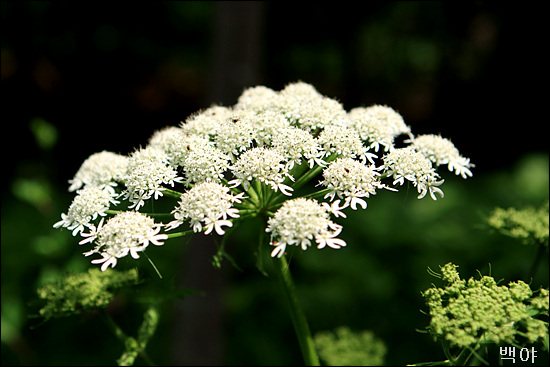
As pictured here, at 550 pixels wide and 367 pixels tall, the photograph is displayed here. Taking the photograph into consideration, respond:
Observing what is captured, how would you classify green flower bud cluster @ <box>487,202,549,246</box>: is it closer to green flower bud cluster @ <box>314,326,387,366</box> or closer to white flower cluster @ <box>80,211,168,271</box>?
green flower bud cluster @ <box>314,326,387,366</box>

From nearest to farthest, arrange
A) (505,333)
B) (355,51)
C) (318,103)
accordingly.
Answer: (505,333) → (318,103) → (355,51)

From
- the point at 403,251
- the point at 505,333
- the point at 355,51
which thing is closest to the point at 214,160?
the point at 505,333

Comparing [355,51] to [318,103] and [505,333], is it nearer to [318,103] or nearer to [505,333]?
[318,103]

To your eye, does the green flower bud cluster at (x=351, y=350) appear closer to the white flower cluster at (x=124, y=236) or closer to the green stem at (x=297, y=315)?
the green stem at (x=297, y=315)

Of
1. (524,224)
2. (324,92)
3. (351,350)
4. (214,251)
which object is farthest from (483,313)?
(324,92)

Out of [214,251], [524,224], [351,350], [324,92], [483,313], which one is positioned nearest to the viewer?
[483,313]

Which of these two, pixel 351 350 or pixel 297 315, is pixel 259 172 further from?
pixel 351 350

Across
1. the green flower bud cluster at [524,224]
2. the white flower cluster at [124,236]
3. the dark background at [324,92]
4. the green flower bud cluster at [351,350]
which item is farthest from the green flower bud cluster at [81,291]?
the dark background at [324,92]
